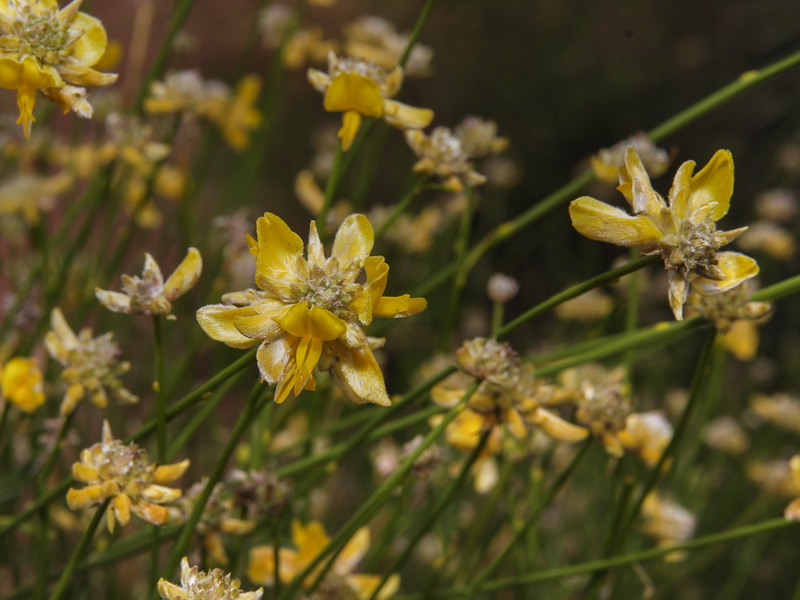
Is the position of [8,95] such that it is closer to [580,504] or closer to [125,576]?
[125,576]

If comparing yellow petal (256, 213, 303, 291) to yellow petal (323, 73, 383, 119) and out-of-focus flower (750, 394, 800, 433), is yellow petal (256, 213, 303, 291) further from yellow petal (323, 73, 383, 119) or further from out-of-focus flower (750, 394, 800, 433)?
out-of-focus flower (750, 394, 800, 433)

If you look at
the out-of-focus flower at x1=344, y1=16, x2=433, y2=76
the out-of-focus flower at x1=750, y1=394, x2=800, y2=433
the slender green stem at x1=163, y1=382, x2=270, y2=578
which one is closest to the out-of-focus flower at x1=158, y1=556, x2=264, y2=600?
the slender green stem at x1=163, y1=382, x2=270, y2=578

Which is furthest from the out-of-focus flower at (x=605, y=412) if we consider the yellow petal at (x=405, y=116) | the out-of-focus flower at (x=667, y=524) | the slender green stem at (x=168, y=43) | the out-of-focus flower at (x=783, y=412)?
the out-of-focus flower at (x=783, y=412)

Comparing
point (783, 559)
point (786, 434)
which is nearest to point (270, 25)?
point (786, 434)

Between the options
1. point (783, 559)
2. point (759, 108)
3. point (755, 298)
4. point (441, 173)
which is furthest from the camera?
point (759, 108)

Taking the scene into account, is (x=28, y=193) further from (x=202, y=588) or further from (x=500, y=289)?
(x=202, y=588)

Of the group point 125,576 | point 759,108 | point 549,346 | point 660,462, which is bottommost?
point 125,576
